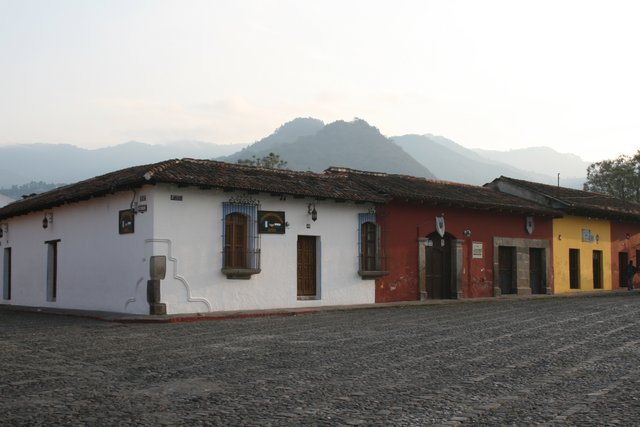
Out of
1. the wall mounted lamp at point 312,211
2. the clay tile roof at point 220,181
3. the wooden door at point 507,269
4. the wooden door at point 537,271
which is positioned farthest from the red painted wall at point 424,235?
the wall mounted lamp at point 312,211

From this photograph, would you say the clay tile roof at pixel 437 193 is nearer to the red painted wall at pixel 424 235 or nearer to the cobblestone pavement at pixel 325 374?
the red painted wall at pixel 424 235

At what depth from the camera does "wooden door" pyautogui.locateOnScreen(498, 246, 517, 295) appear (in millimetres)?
25359

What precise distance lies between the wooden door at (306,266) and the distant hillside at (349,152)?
150 m

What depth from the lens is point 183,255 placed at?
658 inches

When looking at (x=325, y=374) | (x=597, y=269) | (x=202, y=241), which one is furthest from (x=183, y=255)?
(x=597, y=269)

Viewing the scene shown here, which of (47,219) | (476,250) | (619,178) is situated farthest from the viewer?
(619,178)

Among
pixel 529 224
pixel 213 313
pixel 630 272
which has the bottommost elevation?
pixel 213 313

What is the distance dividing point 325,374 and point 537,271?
69.7 ft

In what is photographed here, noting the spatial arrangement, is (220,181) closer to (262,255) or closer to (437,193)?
(262,255)

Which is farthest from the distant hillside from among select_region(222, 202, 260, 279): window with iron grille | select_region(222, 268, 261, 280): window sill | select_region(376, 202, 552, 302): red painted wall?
select_region(222, 268, 261, 280): window sill

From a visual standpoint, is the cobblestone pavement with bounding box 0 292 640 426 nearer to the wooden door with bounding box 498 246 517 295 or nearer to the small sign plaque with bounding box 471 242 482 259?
the small sign plaque with bounding box 471 242 482 259

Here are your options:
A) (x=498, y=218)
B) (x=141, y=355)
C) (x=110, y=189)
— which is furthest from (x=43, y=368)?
(x=498, y=218)

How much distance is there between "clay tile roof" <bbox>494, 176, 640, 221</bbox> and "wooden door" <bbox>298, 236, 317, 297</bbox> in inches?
493

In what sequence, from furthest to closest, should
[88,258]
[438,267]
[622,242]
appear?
[622,242] < [438,267] < [88,258]
